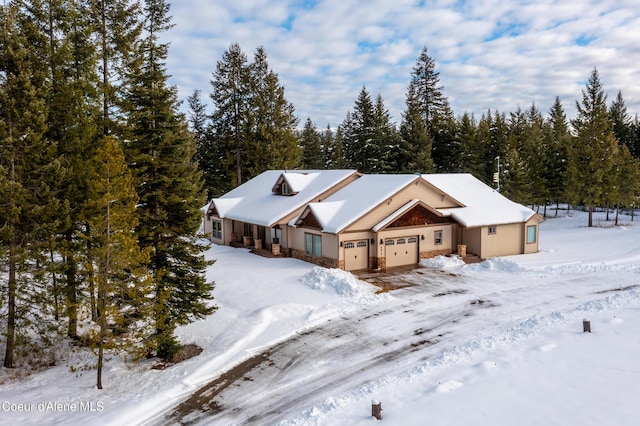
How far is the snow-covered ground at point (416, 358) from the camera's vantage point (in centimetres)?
1061

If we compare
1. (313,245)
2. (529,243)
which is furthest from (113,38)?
(529,243)

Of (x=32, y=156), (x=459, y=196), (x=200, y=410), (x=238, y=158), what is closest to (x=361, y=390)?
(x=200, y=410)

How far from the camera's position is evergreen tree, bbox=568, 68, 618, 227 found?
4284cm

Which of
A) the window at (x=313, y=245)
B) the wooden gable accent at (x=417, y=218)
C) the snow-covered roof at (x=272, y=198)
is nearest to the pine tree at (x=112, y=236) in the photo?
the window at (x=313, y=245)

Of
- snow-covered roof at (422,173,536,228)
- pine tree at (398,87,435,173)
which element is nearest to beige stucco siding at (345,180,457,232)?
snow-covered roof at (422,173,536,228)

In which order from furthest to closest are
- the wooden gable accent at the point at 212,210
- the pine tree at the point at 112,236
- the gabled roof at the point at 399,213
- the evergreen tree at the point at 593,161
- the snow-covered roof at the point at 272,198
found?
the evergreen tree at the point at 593,161
the wooden gable accent at the point at 212,210
the snow-covered roof at the point at 272,198
the gabled roof at the point at 399,213
the pine tree at the point at 112,236

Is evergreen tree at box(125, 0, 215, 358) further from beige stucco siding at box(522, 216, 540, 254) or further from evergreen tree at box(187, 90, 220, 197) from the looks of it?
evergreen tree at box(187, 90, 220, 197)

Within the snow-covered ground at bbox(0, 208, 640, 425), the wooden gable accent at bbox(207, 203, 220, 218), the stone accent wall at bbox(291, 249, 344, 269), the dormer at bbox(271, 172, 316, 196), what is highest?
the dormer at bbox(271, 172, 316, 196)

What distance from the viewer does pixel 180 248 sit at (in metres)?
16.3

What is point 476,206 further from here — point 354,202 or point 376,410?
point 376,410

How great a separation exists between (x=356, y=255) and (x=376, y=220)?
259 cm

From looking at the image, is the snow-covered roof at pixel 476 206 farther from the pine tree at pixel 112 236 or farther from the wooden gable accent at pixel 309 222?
the pine tree at pixel 112 236

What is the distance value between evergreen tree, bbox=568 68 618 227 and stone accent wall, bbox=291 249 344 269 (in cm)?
2968

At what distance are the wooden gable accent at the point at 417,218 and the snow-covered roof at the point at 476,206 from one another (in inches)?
53.6
